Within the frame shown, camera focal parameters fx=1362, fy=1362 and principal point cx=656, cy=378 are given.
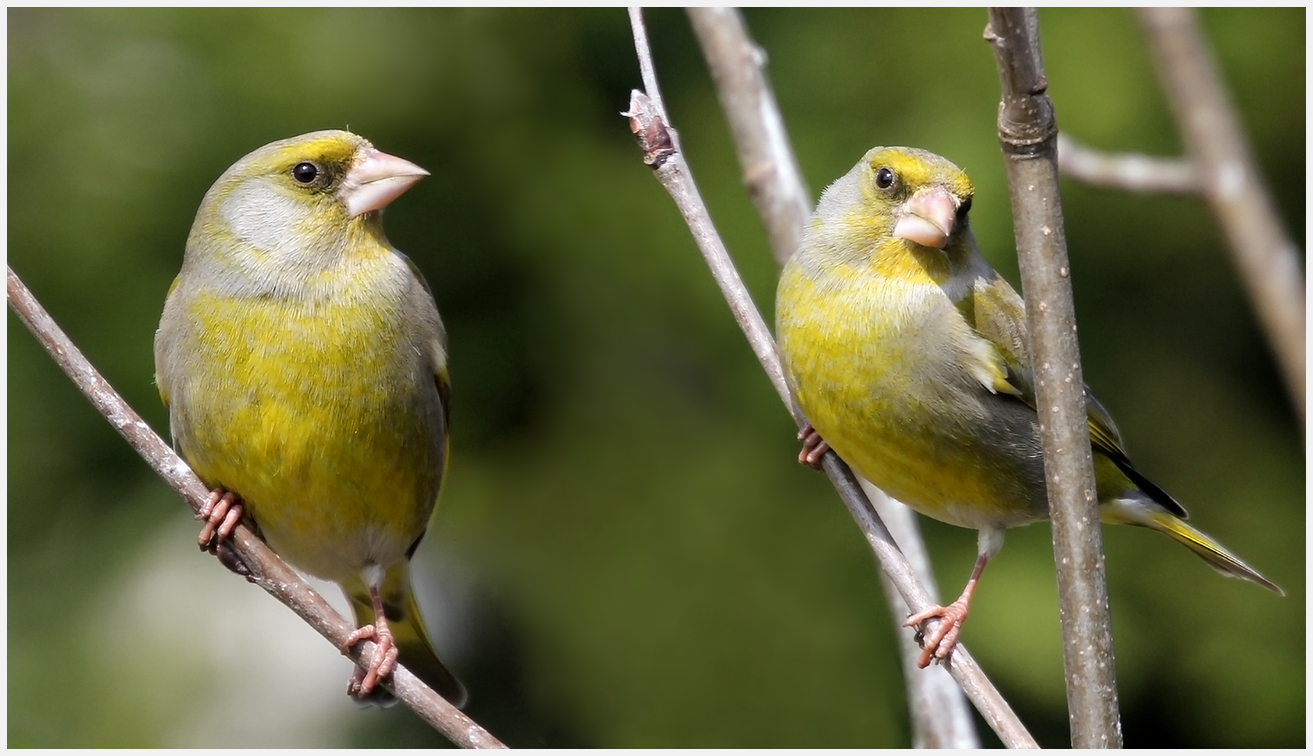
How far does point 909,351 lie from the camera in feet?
9.79

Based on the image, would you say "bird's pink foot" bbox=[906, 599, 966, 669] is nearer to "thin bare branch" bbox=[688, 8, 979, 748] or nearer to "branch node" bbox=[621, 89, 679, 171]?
"thin bare branch" bbox=[688, 8, 979, 748]

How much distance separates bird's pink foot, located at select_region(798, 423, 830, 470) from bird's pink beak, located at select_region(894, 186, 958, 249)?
505mm

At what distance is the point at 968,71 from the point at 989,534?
1.76 metres

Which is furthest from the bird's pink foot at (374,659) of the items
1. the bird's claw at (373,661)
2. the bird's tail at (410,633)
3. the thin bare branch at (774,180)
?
the thin bare branch at (774,180)

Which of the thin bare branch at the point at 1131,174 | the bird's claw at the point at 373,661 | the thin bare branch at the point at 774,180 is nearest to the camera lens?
the thin bare branch at the point at 1131,174

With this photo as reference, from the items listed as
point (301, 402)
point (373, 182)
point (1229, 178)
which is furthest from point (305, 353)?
point (1229, 178)

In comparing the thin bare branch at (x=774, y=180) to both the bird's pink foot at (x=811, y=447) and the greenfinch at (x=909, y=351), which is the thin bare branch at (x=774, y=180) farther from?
the bird's pink foot at (x=811, y=447)

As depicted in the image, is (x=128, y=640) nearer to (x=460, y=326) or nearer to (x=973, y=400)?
(x=460, y=326)

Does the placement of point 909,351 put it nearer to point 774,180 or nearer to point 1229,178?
point 774,180

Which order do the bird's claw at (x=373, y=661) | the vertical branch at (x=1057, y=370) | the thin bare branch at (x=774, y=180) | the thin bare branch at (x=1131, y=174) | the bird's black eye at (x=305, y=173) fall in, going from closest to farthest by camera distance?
the vertical branch at (x=1057, y=370), the thin bare branch at (x=1131, y=174), the bird's claw at (x=373, y=661), the bird's black eye at (x=305, y=173), the thin bare branch at (x=774, y=180)

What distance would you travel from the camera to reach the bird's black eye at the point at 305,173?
2873 millimetres

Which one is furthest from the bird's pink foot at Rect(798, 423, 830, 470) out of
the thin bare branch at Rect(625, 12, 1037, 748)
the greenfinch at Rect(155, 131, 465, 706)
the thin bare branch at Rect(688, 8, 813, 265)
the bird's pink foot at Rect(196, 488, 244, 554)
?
the bird's pink foot at Rect(196, 488, 244, 554)

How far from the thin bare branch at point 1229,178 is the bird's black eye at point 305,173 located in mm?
1845

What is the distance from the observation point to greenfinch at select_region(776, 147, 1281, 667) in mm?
2924
